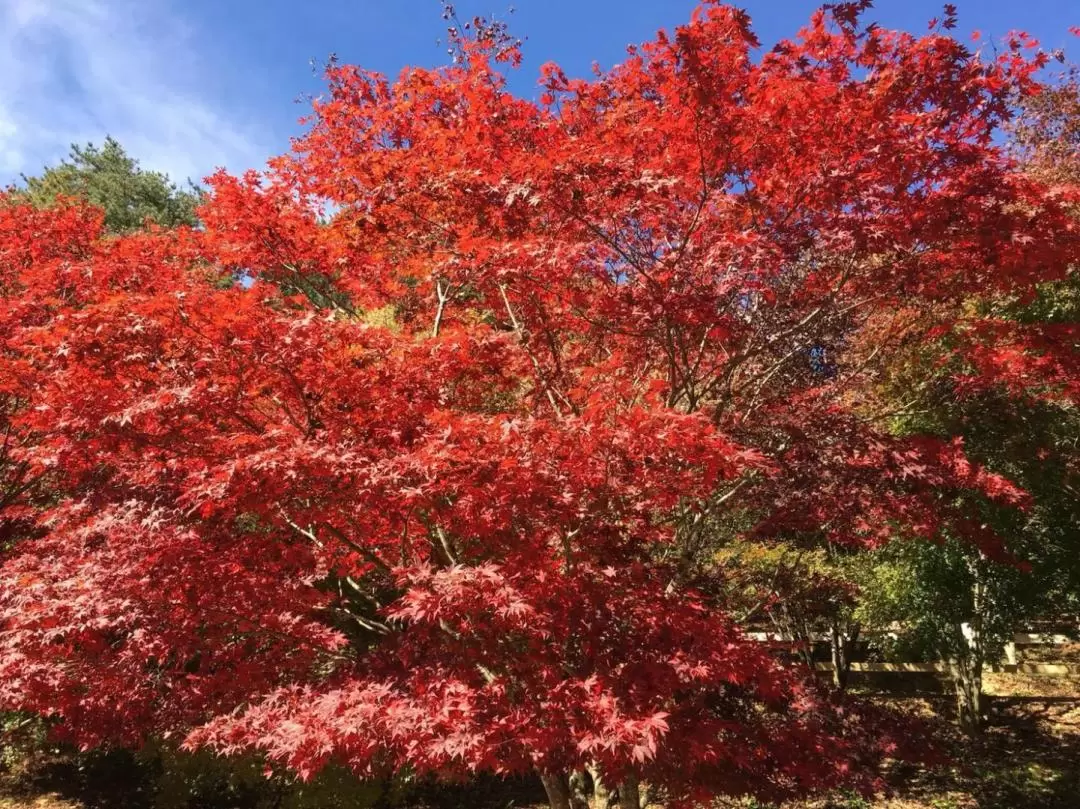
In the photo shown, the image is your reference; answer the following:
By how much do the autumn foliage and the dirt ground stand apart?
13.7ft

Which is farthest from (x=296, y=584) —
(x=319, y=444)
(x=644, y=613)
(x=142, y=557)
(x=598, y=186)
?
(x=598, y=186)

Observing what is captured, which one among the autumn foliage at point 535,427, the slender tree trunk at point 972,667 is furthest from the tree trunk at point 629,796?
the slender tree trunk at point 972,667

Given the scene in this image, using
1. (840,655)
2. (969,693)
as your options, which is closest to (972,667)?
(969,693)

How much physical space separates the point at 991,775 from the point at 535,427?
34.3ft

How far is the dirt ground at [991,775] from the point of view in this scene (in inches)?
366

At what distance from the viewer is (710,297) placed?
5375 mm

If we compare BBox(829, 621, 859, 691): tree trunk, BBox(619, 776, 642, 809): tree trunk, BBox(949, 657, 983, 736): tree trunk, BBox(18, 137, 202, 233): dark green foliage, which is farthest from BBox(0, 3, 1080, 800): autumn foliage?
BBox(18, 137, 202, 233): dark green foliage

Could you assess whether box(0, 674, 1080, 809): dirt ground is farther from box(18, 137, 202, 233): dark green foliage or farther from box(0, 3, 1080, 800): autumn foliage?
box(18, 137, 202, 233): dark green foliage

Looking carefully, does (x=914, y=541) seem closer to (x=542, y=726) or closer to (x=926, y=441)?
(x=926, y=441)

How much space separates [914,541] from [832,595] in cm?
192

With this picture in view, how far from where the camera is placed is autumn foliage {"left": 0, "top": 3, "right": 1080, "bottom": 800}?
168 inches

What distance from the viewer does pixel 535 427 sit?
4.29m

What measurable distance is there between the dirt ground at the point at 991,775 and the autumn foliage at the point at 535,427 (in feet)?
13.7

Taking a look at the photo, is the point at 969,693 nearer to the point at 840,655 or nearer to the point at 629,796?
the point at 840,655
